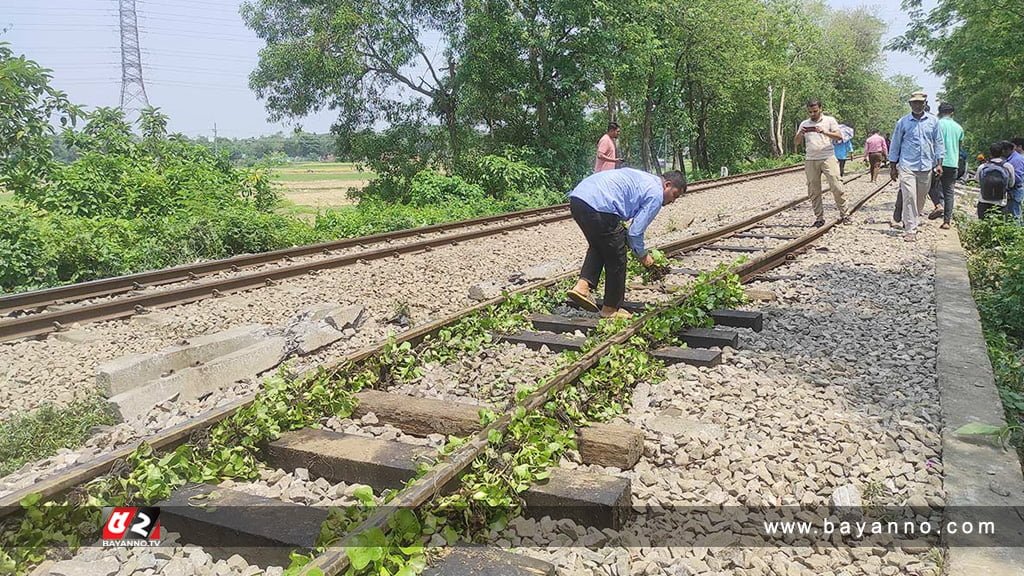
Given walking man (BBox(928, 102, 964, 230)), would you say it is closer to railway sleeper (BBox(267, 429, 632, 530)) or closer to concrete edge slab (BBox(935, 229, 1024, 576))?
concrete edge slab (BBox(935, 229, 1024, 576))

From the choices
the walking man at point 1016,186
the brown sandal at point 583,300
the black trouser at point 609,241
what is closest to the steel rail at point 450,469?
the black trouser at point 609,241

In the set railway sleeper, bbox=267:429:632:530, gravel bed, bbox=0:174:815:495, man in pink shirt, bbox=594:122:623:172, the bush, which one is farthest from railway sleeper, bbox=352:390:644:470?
man in pink shirt, bbox=594:122:623:172

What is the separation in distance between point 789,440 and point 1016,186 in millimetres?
9409

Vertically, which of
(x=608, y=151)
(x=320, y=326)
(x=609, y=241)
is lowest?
(x=320, y=326)

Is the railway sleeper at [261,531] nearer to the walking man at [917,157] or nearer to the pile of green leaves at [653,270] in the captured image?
the pile of green leaves at [653,270]

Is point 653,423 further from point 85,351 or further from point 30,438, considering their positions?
point 85,351

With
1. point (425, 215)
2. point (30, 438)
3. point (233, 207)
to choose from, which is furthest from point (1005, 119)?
point (30, 438)

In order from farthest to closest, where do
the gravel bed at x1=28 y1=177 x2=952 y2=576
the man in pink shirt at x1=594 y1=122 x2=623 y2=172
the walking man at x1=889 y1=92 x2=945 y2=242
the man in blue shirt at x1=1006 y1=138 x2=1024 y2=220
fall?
the man in pink shirt at x1=594 y1=122 x2=623 y2=172, the man in blue shirt at x1=1006 y1=138 x2=1024 y2=220, the walking man at x1=889 y1=92 x2=945 y2=242, the gravel bed at x1=28 y1=177 x2=952 y2=576

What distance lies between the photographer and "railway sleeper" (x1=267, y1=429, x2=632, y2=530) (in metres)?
2.74

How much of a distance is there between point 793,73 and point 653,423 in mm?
51035

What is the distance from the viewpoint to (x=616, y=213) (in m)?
5.56

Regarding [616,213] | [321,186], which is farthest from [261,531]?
[321,186]

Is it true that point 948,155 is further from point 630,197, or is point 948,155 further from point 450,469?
point 450,469

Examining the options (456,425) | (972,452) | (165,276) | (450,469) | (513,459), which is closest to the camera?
(450,469)
